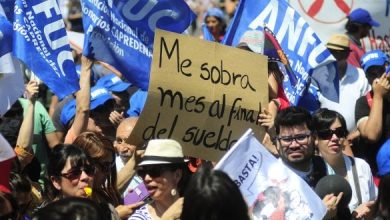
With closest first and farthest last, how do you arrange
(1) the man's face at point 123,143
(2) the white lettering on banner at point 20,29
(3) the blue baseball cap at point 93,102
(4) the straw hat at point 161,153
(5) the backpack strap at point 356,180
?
1. (4) the straw hat at point 161,153
2. (5) the backpack strap at point 356,180
3. (1) the man's face at point 123,143
4. (2) the white lettering on banner at point 20,29
5. (3) the blue baseball cap at point 93,102

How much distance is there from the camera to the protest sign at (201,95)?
6.69 m

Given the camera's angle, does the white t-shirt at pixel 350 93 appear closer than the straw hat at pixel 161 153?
No

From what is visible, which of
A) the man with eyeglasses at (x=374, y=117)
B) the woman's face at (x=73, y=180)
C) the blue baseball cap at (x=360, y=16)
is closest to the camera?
the woman's face at (x=73, y=180)

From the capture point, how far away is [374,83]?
9.21 meters

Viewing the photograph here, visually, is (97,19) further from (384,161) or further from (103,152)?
(384,161)

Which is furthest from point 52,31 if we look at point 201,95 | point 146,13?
point 201,95

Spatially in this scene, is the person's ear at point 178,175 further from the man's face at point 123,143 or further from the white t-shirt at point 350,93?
the white t-shirt at point 350,93

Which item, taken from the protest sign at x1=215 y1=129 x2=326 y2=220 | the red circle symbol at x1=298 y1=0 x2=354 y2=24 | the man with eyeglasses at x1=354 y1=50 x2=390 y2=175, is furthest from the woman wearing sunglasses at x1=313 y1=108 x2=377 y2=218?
the red circle symbol at x1=298 y1=0 x2=354 y2=24

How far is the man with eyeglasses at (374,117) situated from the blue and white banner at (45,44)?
2.50 m

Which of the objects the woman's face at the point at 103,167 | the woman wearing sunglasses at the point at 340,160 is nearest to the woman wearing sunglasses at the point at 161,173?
the woman's face at the point at 103,167

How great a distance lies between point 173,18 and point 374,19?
11.3ft

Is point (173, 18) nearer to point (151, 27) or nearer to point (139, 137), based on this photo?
point (151, 27)

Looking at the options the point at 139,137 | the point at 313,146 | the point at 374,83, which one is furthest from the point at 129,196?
the point at 374,83

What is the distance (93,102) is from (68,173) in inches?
83.6
